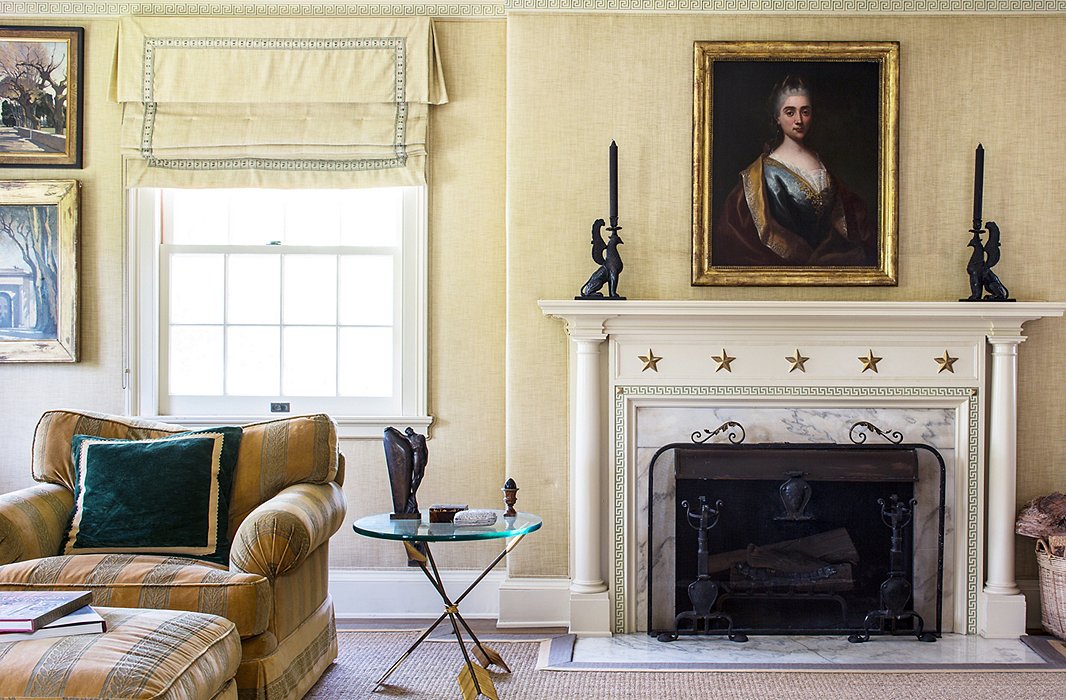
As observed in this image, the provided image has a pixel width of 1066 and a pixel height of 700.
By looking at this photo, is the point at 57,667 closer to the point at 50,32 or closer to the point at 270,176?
the point at 270,176

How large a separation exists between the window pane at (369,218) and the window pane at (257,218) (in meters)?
0.28

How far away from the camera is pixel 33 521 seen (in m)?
3.13

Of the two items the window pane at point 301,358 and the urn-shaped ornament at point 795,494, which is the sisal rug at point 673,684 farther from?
the window pane at point 301,358

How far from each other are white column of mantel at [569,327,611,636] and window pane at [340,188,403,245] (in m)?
0.98

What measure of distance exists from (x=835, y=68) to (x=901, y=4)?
13.8 inches

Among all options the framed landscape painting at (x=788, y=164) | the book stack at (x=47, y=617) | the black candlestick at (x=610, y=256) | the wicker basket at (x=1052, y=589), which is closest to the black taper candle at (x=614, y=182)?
the black candlestick at (x=610, y=256)

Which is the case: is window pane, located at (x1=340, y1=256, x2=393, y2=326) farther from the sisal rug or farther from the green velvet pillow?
the sisal rug

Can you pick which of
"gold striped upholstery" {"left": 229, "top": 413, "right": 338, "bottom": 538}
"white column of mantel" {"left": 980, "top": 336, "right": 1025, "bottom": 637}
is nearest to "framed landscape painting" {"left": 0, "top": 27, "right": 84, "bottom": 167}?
"gold striped upholstery" {"left": 229, "top": 413, "right": 338, "bottom": 538}

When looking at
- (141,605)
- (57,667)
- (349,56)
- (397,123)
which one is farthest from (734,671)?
(349,56)

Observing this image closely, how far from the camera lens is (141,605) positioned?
2797mm

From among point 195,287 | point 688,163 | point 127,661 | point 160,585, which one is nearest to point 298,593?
point 160,585

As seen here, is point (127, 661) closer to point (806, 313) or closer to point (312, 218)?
point (312, 218)

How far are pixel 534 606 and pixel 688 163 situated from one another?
6.10ft

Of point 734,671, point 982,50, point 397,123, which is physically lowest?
point 734,671
